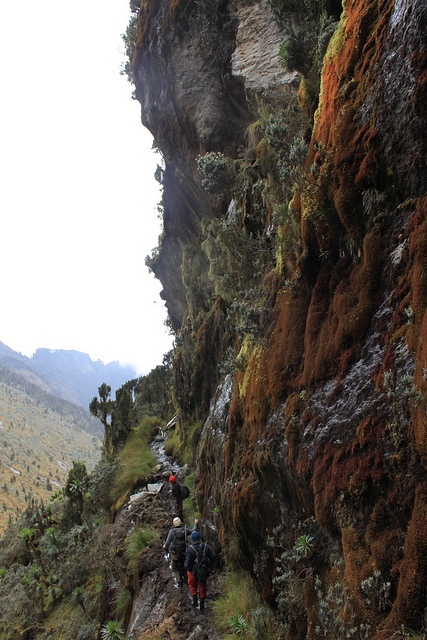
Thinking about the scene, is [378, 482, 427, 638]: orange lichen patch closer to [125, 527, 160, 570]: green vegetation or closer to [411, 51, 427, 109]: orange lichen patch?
[411, 51, 427, 109]: orange lichen patch

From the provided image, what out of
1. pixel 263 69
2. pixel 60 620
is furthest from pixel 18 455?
pixel 263 69

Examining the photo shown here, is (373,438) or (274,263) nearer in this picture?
(373,438)

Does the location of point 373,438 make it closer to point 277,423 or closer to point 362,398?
point 362,398

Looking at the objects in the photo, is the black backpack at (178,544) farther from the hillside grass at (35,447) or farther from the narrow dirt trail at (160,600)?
the hillside grass at (35,447)

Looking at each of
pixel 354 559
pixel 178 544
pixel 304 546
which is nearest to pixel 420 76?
pixel 354 559

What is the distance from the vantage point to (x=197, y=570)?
22.4ft

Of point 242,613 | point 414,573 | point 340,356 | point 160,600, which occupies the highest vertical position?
point 340,356

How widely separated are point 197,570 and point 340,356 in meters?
4.56

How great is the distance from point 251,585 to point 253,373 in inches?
129

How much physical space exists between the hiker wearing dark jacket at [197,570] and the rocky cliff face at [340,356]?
2.12ft

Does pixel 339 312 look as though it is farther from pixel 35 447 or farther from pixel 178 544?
pixel 35 447

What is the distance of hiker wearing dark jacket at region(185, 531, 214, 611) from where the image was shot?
22.5 feet

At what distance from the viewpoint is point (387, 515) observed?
3.72m

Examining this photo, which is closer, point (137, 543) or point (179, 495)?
point (137, 543)
